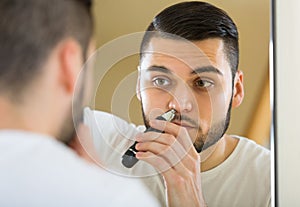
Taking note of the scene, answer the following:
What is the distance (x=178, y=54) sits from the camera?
1253 millimetres

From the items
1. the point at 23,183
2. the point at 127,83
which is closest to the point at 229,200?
the point at 127,83

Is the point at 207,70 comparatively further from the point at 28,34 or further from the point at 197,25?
the point at 28,34

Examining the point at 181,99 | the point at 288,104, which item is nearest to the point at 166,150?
the point at 181,99

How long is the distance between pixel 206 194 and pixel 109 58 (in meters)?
0.43

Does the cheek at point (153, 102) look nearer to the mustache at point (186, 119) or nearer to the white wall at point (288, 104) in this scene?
the mustache at point (186, 119)

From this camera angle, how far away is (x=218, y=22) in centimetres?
128

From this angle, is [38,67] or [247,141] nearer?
[38,67]

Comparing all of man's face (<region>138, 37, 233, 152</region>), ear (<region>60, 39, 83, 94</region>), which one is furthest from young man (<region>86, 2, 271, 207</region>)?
ear (<region>60, 39, 83, 94</region>)

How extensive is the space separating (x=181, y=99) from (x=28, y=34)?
0.41 metres

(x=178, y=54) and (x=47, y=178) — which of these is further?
(x=178, y=54)

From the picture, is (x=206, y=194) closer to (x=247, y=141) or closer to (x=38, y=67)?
(x=247, y=141)

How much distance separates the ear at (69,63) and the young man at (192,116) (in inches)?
4.0

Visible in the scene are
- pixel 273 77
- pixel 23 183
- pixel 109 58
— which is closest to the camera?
pixel 23 183

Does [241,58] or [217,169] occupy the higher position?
[241,58]
